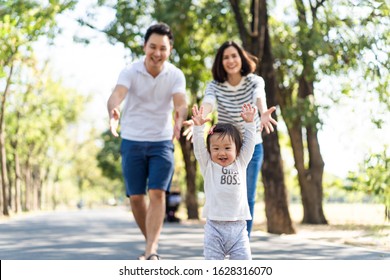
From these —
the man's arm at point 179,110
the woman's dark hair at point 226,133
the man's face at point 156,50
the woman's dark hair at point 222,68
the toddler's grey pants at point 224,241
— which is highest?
the man's face at point 156,50

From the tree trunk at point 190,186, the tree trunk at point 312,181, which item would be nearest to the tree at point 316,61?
the tree trunk at point 312,181

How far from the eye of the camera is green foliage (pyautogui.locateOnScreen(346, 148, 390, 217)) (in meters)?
5.87

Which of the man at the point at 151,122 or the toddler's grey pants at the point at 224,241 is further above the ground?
the man at the point at 151,122

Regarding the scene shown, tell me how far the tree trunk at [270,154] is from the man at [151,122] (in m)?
6.98

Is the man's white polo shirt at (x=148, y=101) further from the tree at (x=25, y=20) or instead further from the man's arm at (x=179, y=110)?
the tree at (x=25, y=20)

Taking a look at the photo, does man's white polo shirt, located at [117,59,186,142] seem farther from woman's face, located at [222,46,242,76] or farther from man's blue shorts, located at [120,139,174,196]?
woman's face, located at [222,46,242,76]

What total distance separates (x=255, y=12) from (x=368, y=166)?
29.6ft

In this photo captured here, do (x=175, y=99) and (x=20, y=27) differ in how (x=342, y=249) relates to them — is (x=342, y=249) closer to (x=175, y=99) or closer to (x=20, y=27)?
(x=175, y=99)

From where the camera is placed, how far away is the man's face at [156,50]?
662 centimetres

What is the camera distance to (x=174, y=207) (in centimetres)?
2173

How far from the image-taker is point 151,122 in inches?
267

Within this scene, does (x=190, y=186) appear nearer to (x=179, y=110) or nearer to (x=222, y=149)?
(x=179, y=110)

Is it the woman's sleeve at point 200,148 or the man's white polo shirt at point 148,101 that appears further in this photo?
A: the man's white polo shirt at point 148,101

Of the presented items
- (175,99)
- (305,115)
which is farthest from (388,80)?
(305,115)
